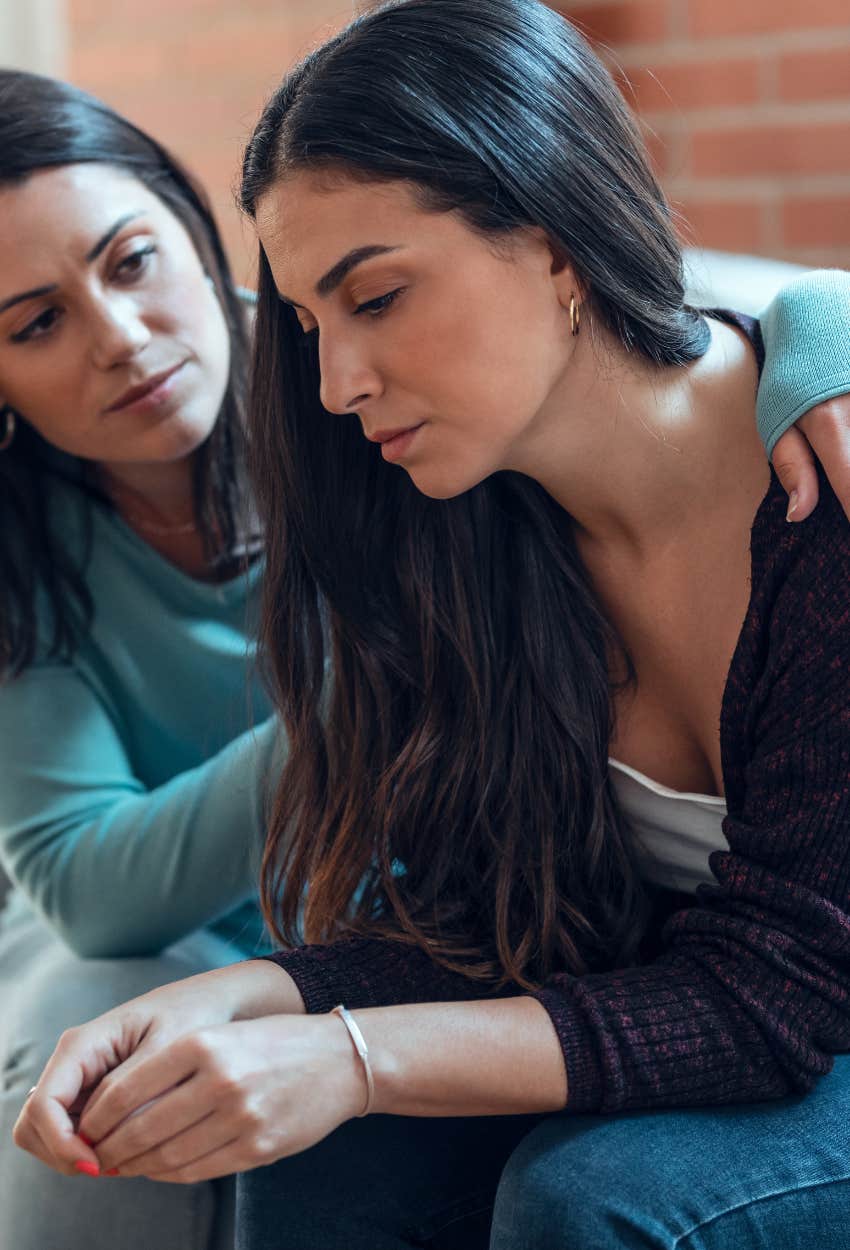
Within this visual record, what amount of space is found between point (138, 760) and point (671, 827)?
60 centimetres

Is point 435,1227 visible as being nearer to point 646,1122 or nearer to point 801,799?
point 646,1122

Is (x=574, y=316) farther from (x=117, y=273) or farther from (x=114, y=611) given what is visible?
(x=114, y=611)

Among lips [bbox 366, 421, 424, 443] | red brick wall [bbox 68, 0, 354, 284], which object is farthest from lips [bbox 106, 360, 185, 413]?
red brick wall [bbox 68, 0, 354, 284]

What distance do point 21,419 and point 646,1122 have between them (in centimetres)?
91

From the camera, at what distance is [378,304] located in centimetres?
96

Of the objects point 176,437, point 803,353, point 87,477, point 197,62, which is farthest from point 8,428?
point 197,62

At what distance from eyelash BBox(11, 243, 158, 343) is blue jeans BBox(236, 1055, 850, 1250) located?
726mm

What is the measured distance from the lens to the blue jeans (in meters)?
0.87

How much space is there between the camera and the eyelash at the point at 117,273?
4.31 ft

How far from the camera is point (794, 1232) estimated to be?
885mm

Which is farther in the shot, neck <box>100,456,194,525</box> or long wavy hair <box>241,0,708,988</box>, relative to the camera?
neck <box>100,456,194,525</box>

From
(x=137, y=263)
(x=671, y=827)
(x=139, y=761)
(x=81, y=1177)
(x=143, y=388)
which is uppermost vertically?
(x=137, y=263)

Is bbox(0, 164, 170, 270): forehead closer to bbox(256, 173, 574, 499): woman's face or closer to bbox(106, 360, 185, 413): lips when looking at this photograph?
bbox(106, 360, 185, 413): lips

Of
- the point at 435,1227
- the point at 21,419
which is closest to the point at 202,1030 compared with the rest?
the point at 435,1227
